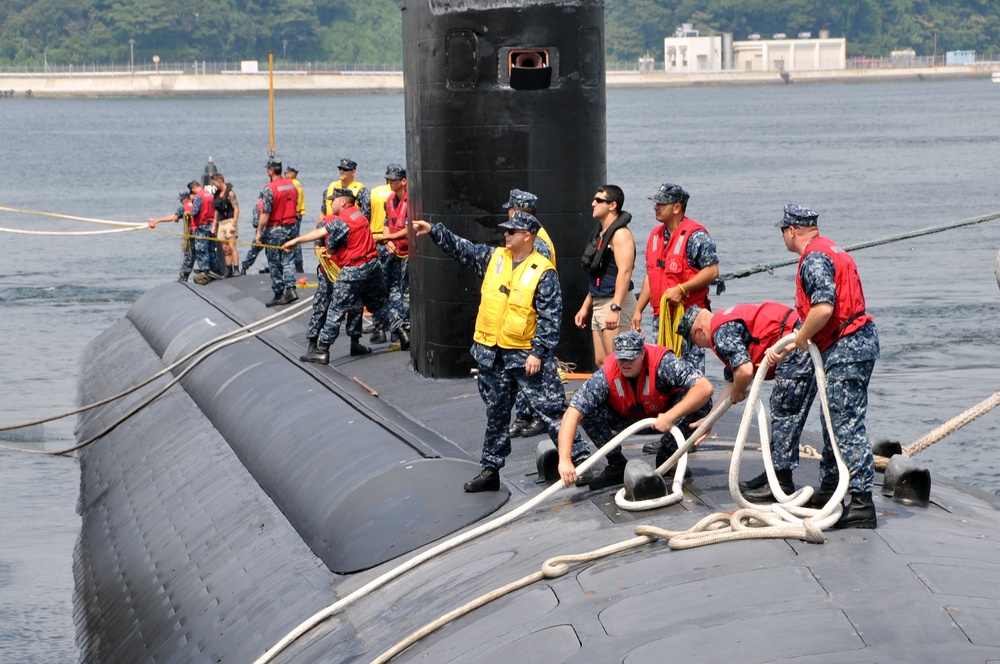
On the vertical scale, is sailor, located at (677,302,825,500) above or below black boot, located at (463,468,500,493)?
above

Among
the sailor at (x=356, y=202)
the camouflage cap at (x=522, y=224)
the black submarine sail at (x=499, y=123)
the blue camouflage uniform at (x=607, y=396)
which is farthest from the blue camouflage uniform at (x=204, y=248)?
the blue camouflage uniform at (x=607, y=396)

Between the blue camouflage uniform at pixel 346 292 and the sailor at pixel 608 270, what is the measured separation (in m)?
3.23

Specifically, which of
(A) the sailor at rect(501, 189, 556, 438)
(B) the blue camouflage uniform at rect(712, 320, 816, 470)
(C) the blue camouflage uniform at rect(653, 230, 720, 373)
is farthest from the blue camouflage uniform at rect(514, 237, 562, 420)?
(B) the blue camouflage uniform at rect(712, 320, 816, 470)

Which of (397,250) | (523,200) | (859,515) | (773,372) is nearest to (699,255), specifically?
(523,200)

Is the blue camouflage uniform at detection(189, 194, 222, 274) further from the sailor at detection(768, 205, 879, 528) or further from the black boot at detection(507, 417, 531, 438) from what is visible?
the sailor at detection(768, 205, 879, 528)

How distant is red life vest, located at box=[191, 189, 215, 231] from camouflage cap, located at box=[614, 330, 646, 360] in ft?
58.6

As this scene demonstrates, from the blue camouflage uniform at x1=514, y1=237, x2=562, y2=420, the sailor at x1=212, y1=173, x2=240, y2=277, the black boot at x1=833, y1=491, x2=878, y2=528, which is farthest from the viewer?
the sailor at x1=212, y1=173, x2=240, y2=277

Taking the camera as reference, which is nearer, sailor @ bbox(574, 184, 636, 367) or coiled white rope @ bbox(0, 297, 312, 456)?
sailor @ bbox(574, 184, 636, 367)

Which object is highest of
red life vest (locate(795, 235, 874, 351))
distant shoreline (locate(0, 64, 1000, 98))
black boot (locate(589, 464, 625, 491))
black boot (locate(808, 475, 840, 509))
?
distant shoreline (locate(0, 64, 1000, 98))

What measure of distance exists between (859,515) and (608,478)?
2040mm

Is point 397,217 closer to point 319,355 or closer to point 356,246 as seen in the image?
point 356,246

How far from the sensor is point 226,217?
85.2 feet

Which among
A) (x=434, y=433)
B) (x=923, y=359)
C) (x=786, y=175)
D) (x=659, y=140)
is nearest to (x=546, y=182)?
(x=434, y=433)

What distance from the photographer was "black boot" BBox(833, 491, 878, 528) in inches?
301
